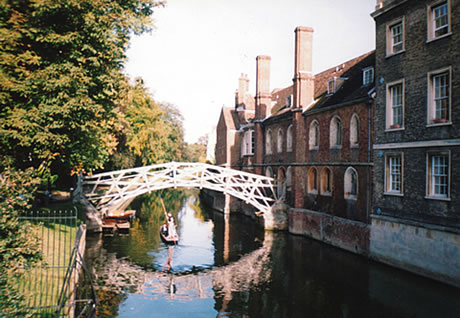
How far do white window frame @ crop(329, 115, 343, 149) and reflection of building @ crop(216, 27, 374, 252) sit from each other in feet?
0.19

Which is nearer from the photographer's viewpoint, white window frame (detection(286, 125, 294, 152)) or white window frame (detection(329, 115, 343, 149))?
white window frame (detection(329, 115, 343, 149))

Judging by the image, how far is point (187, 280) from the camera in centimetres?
1609

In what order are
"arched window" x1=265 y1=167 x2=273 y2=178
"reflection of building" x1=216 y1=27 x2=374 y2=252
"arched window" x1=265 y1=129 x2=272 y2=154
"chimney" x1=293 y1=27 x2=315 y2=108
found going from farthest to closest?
"arched window" x1=265 y1=129 x2=272 y2=154 → "arched window" x1=265 y1=167 x2=273 y2=178 → "chimney" x1=293 y1=27 x2=315 y2=108 → "reflection of building" x1=216 y1=27 x2=374 y2=252

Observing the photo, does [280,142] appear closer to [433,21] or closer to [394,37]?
[394,37]

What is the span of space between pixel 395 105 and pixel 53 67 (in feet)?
47.2

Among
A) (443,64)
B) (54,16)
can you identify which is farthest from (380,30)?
(54,16)

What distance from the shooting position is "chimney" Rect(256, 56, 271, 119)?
31891 millimetres

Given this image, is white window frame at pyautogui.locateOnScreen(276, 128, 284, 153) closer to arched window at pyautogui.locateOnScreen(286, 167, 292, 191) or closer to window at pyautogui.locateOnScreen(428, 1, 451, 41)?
arched window at pyautogui.locateOnScreen(286, 167, 292, 191)

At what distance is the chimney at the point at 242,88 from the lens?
40594 mm

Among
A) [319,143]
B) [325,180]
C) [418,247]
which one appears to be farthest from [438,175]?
[319,143]

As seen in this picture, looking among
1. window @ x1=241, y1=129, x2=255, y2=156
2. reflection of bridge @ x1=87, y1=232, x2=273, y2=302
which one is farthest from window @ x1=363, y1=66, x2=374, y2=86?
window @ x1=241, y1=129, x2=255, y2=156

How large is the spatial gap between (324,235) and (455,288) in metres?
9.08

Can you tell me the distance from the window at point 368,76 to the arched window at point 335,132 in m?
2.63

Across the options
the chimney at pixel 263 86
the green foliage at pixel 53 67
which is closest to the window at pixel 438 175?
the green foliage at pixel 53 67
